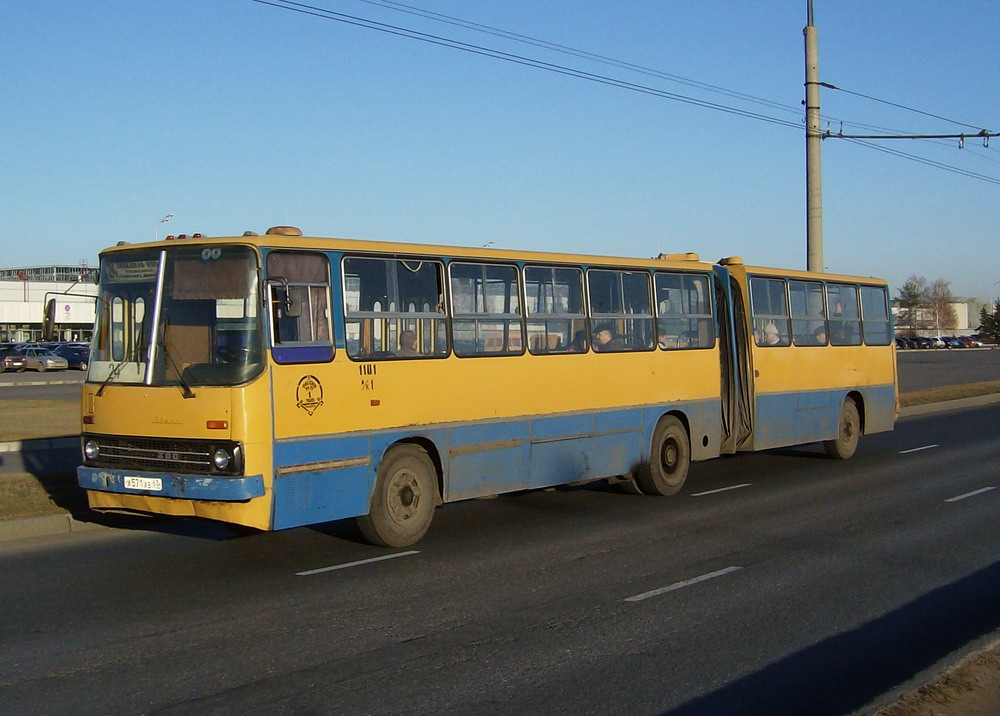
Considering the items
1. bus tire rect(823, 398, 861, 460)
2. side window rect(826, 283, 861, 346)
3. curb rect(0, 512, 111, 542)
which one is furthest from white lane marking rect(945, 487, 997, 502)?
curb rect(0, 512, 111, 542)

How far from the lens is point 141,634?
718 centimetres

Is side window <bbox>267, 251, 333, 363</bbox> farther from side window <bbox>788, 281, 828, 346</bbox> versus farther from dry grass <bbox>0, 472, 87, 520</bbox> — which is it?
side window <bbox>788, 281, 828, 346</bbox>

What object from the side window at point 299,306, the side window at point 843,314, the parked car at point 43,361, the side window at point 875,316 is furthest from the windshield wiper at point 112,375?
the parked car at point 43,361

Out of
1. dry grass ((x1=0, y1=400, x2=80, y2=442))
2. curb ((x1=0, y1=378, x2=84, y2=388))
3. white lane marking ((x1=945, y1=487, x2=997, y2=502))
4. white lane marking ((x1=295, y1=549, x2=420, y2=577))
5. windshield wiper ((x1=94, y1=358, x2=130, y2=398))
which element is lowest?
white lane marking ((x1=945, y1=487, x2=997, y2=502))

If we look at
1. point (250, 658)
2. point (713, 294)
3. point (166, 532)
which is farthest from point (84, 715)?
point (713, 294)

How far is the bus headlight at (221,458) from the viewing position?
8844 mm

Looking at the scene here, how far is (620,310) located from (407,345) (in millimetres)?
3805

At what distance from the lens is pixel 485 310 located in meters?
11.3

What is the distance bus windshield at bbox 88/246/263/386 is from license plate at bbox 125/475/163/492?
86 centimetres

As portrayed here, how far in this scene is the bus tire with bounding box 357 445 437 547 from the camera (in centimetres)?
1002

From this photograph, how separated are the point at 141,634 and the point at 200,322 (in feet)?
9.90

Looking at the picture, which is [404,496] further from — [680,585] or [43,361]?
[43,361]

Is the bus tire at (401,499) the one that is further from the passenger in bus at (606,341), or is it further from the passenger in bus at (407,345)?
the passenger in bus at (606,341)

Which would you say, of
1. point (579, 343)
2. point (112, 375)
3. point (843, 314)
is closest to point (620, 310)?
point (579, 343)
